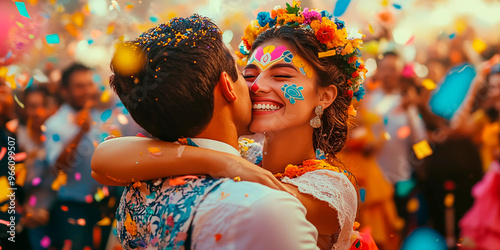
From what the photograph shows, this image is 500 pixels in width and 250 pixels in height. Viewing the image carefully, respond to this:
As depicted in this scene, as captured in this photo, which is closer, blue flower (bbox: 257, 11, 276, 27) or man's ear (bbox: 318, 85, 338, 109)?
man's ear (bbox: 318, 85, 338, 109)

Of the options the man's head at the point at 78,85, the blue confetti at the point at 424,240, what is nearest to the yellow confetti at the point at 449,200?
the blue confetti at the point at 424,240

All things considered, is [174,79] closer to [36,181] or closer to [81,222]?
[81,222]

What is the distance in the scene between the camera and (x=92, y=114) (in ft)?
13.9

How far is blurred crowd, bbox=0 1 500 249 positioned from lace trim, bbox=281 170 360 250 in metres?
1.78

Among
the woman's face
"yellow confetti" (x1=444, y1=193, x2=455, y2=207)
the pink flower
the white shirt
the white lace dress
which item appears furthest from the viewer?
"yellow confetti" (x1=444, y1=193, x2=455, y2=207)

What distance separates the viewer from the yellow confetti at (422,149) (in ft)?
14.0

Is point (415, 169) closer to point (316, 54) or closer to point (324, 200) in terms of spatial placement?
point (316, 54)

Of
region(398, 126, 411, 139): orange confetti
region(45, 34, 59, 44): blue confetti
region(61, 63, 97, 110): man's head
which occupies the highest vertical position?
region(45, 34, 59, 44): blue confetti

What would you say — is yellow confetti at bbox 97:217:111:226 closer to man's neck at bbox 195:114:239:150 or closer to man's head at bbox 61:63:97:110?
man's head at bbox 61:63:97:110

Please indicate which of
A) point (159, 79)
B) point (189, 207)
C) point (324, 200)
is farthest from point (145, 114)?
point (324, 200)

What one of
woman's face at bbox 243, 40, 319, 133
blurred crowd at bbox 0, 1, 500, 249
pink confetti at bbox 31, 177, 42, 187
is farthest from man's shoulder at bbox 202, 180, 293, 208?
pink confetti at bbox 31, 177, 42, 187

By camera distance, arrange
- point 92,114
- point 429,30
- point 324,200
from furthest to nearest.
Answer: point 429,30
point 92,114
point 324,200

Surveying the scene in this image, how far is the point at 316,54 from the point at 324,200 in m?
0.89

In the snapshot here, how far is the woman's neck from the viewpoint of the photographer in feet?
7.95
